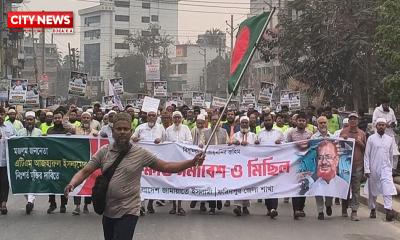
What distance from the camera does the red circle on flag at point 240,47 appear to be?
19.1ft

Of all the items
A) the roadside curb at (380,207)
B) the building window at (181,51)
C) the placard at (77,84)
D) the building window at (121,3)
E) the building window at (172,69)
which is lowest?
the roadside curb at (380,207)

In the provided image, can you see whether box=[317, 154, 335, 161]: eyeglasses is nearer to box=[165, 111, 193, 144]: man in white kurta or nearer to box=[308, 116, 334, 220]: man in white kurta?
box=[308, 116, 334, 220]: man in white kurta

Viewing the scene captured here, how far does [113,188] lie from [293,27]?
1837 centimetres

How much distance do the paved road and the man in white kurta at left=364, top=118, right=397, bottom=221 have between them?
1.50ft

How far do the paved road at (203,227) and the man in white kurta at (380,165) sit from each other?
1.50 feet

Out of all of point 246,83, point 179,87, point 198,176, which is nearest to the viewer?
point 198,176

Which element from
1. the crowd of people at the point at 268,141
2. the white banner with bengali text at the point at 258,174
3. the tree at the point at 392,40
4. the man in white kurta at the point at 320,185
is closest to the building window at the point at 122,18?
the tree at the point at 392,40

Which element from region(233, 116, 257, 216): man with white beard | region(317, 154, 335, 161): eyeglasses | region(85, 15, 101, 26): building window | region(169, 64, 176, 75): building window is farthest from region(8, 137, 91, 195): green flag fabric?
region(85, 15, 101, 26): building window

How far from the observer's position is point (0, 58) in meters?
45.1

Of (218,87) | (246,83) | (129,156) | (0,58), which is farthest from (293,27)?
(218,87)

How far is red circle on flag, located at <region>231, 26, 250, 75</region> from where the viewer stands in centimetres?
581

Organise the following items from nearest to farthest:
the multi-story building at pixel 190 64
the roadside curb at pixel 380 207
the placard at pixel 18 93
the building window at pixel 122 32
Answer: the roadside curb at pixel 380 207, the placard at pixel 18 93, the multi-story building at pixel 190 64, the building window at pixel 122 32

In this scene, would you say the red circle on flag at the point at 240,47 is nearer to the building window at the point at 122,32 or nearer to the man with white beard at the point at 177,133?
the man with white beard at the point at 177,133

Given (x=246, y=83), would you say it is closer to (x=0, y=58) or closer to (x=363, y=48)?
(x=0, y=58)
